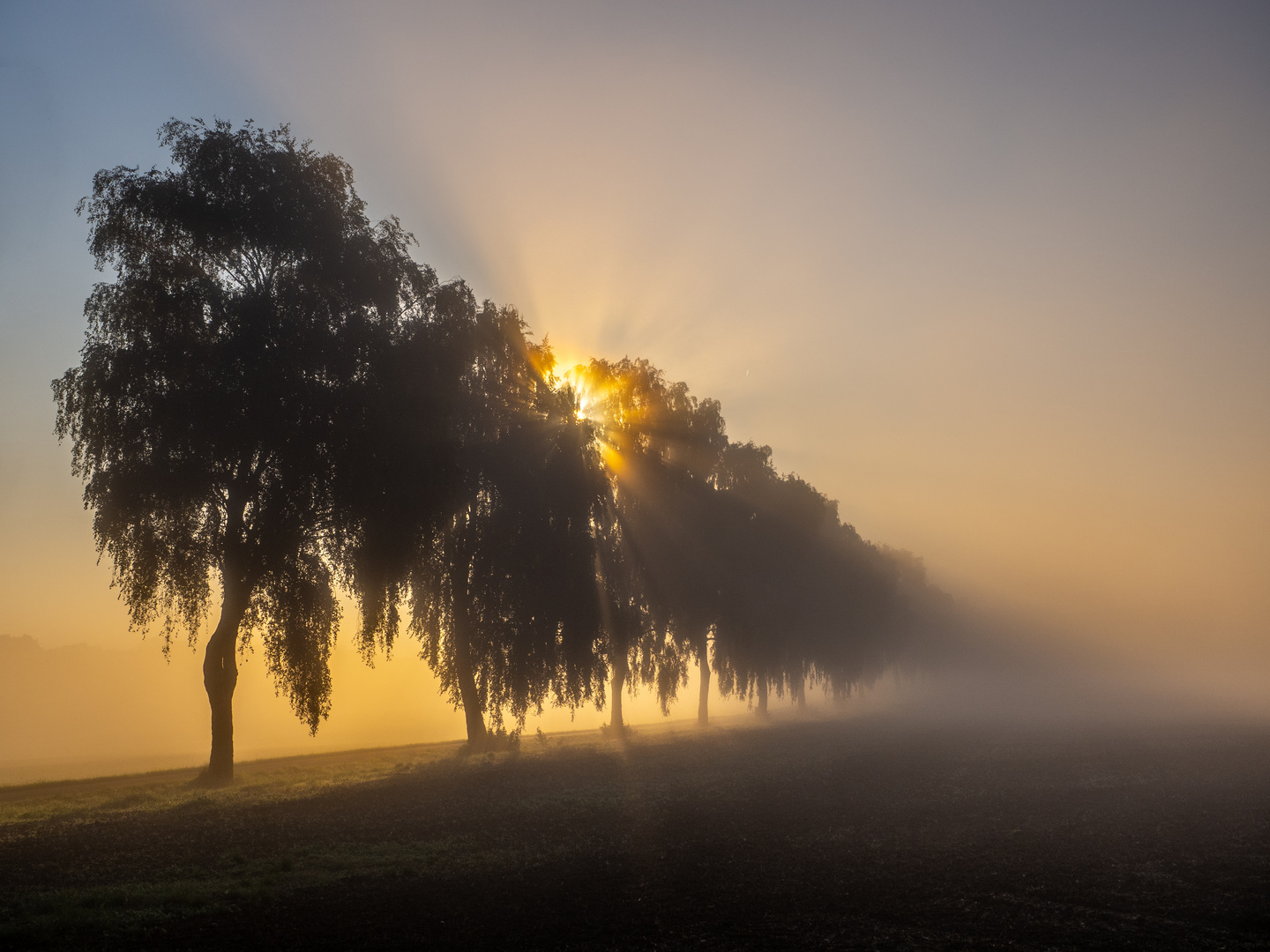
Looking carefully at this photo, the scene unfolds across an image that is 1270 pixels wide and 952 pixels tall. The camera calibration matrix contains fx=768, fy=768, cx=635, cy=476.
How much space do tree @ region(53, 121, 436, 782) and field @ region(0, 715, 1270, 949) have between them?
5.53m

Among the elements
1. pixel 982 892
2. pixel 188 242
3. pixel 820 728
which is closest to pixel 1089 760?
pixel 820 728

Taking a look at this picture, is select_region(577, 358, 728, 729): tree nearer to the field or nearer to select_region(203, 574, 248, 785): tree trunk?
the field

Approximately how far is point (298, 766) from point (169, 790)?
26.7 ft

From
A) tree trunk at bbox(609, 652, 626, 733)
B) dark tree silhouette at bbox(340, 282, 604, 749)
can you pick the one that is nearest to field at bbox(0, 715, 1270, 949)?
dark tree silhouette at bbox(340, 282, 604, 749)

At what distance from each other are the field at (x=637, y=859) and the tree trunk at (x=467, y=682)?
148 inches

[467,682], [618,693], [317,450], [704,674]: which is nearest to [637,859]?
[317,450]

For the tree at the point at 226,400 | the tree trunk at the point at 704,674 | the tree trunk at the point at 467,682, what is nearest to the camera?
the tree at the point at 226,400

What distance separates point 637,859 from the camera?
636 inches

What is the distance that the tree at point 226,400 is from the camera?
22203 mm

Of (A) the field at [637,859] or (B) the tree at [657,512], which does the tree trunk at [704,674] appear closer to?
(B) the tree at [657,512]

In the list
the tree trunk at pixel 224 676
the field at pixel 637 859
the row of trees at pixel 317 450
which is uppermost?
the row of trees at pixel 317 450

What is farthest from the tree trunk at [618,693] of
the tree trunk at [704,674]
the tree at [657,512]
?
the tree trunk at [704,674]

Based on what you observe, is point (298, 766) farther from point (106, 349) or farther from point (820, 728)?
point (820, 728)

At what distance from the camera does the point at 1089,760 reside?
115 feet
